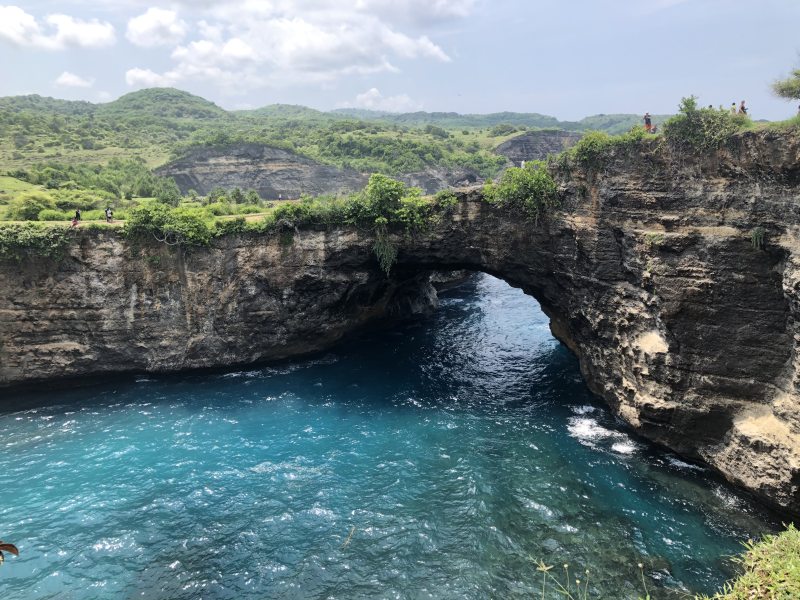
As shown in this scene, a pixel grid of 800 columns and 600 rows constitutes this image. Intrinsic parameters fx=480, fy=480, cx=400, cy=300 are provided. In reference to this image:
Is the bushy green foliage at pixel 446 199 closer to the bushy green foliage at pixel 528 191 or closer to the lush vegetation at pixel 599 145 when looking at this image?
the bushy green foliage at pixel 528 191

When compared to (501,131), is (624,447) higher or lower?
lower

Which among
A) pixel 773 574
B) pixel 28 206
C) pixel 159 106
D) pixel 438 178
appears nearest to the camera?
pixel 773 574

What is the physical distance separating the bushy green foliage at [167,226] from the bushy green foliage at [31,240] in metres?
3.76

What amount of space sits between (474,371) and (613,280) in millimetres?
Answer: 11401

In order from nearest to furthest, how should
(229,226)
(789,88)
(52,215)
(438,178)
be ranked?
(789,88)
(229,226)
(52,215)
(438,178)

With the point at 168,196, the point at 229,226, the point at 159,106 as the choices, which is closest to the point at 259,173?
the point at 168,196

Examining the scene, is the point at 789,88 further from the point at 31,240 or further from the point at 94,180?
the point at 94,180

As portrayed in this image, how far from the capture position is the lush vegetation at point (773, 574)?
1173 cm

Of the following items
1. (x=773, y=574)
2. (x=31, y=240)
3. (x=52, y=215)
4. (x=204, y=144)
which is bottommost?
(x=773, y=574)

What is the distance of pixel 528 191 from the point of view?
27.7 meters

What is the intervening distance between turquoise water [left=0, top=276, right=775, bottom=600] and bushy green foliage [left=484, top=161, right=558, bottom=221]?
11.1 metres

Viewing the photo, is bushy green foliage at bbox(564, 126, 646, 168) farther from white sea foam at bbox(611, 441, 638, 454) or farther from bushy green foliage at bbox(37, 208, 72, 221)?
bushy green foliage at bbox(37, 208, 72, 221)

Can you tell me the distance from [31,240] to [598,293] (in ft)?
108

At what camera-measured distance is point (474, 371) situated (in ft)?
107
